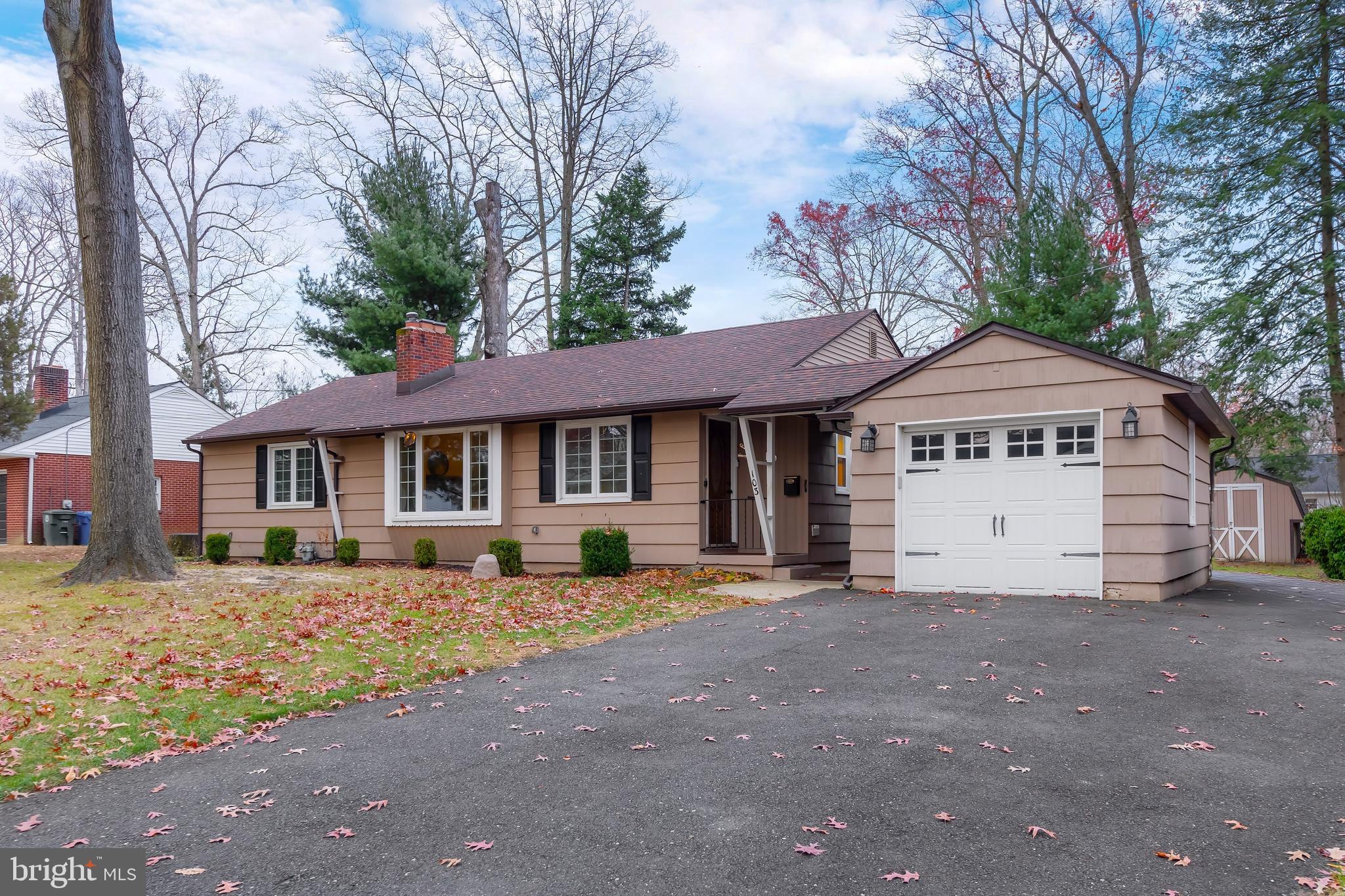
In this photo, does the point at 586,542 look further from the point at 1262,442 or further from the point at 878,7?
the point at 878,7

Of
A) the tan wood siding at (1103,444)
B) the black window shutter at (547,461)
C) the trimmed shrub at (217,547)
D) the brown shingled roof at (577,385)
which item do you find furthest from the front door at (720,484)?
the trimmed shrub at (217,547)

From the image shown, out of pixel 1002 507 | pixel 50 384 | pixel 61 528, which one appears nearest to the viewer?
pixel 1002 507

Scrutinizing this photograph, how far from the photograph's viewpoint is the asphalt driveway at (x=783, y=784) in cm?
331

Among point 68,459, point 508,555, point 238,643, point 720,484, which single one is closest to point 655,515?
point 720,484

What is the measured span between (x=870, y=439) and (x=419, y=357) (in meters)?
10.2

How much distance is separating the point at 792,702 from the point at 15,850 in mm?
3941

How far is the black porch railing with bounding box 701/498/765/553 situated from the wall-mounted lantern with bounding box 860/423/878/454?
2965 millimetres

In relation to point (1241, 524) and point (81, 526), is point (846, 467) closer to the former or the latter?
point (1241, 524)

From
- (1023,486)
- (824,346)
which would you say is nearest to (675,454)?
(824,346)

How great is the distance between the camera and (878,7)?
22.0m

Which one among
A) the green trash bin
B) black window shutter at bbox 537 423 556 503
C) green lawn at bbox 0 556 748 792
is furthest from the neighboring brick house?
green lawn at bbox 0 556 748 792

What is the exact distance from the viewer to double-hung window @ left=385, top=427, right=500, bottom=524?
586 inches

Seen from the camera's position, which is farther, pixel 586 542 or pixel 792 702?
pixel 586 542

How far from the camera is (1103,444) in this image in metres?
9.70
